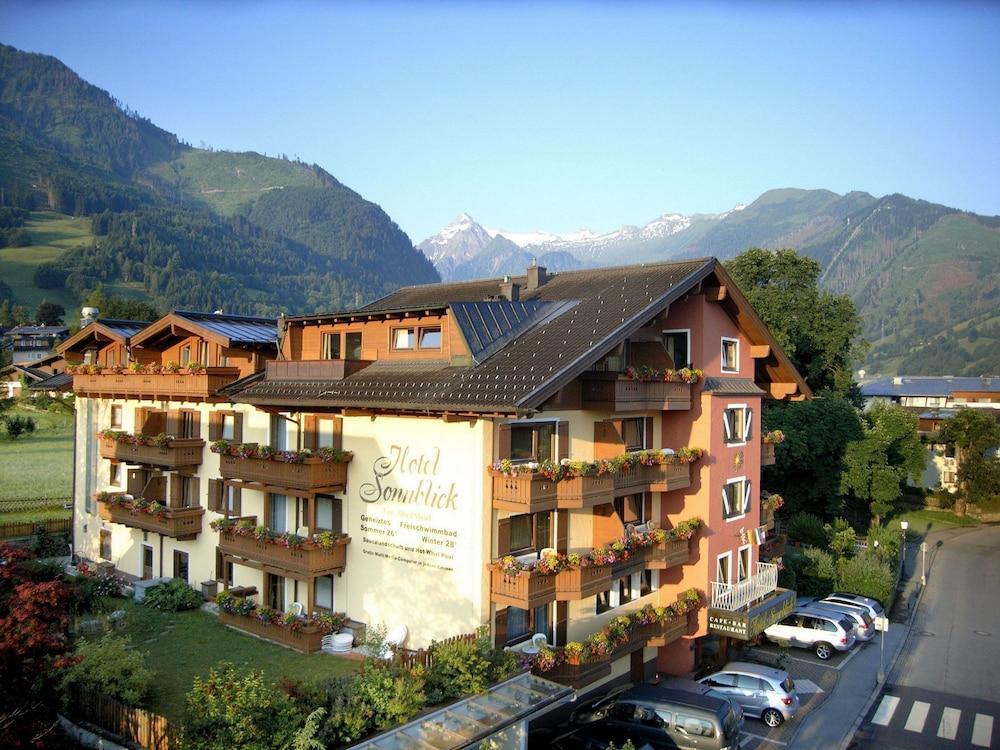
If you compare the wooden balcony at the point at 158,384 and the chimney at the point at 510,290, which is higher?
the chimney at the point at 510,290

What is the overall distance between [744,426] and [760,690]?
828cm

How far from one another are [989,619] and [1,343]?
113813 millimetres

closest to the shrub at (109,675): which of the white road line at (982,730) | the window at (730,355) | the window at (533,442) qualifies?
the window at (533,442)

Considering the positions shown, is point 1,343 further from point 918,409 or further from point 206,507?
point 918,409

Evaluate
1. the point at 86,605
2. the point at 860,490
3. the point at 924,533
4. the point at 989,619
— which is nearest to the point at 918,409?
the point at 924,533

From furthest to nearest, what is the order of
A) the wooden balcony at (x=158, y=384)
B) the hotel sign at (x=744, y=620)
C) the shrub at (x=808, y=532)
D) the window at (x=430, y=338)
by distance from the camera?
the shrub at (x=808, y=532), the wooden balcony at (x=158, y=384), the hotel sign at (x=744, y=620), the window at (x=430, y=338)

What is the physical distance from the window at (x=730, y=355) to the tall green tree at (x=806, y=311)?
1220 inches

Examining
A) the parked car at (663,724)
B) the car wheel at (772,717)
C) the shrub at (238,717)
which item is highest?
the shrub at (238,717)

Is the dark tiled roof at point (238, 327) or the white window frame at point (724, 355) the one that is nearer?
the white window frame at point (724, 355)

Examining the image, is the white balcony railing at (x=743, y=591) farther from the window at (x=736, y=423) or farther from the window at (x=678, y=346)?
the window at (x=678, y=346)

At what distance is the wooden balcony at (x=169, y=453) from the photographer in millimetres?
25875

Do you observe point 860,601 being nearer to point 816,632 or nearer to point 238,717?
point 816,632

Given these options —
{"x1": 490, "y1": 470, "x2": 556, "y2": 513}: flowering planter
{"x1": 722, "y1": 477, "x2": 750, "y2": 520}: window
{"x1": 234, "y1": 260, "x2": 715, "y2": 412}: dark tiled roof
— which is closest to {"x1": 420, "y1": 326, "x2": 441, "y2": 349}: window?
{"x1": 234, "y1": 260, "x2": 715, "y2": 412}: dark tiled roof

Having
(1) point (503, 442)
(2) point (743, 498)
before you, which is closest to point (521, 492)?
(1) point (503, 442)
